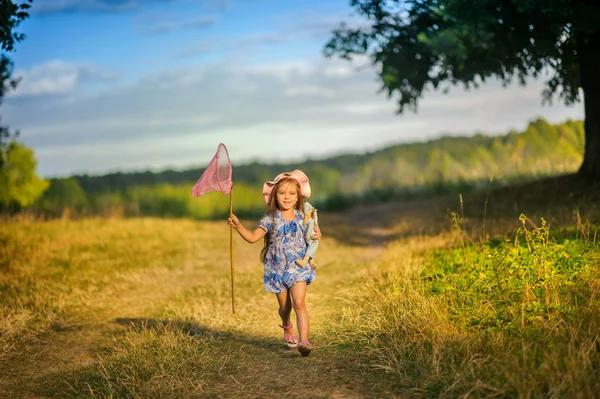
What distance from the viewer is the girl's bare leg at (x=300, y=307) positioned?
5969mm

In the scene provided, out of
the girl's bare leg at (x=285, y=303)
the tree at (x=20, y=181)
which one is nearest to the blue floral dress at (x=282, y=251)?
the girl's bare leg at (x=285, y=303)

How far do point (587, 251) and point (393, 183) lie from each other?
20.9 m

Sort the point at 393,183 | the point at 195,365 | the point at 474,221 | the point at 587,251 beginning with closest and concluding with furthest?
the point at 195,365 < the point at 587,251 < the point at 474,221 < the point at 393,183

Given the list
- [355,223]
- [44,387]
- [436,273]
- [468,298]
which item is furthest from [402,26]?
[44,387]

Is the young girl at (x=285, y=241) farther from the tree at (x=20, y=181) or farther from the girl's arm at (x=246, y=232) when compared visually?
the tree at (x=20, y=181)

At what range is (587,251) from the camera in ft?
23.9

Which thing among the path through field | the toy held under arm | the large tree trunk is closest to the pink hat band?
the toy held under arm

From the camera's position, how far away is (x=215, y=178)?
6707mm

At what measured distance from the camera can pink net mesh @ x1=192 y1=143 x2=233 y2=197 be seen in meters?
6.66

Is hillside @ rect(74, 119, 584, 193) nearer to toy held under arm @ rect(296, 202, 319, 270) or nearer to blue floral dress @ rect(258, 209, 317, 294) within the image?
toy held under arm @ rect(296, 202, 319, 270)

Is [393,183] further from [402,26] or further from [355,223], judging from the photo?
[402,26]

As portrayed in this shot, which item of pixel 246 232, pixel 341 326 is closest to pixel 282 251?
pixel 246 232

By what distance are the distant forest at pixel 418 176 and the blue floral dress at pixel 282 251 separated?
12110mm

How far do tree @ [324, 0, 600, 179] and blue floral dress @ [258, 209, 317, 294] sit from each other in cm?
717
